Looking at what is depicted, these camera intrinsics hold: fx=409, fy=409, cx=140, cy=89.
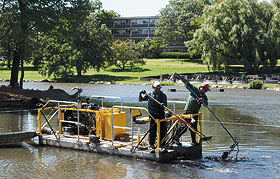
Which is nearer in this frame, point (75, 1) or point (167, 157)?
point (167, 157)

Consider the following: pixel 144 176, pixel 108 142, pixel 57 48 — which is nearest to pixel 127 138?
pixel 108 142

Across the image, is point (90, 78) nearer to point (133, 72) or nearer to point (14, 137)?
point (133, 72)

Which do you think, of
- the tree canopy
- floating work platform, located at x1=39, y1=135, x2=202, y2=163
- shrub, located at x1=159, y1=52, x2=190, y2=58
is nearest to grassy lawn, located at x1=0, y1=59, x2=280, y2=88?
shrub, located at x1=159, y1=52, x2=190, y2=58

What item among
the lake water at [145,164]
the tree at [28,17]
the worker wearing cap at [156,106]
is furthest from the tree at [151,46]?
the worker wearing cap at [156,106]

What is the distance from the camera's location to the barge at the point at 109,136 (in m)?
12.6

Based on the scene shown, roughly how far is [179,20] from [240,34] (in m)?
43.0

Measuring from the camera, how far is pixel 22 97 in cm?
3152

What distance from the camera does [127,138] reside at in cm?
1408

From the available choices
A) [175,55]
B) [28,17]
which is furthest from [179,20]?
[28,17]

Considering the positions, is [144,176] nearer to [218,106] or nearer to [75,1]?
[218,106]

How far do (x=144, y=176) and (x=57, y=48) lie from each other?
59.8 meters

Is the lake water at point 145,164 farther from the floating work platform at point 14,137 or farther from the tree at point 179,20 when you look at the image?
the tree at point 179,20

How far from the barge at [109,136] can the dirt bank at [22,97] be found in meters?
15.0

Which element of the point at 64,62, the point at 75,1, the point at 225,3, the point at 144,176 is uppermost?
the point at 225,3
